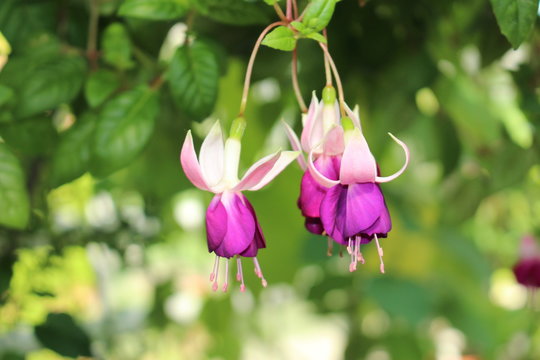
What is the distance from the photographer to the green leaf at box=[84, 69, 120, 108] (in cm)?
57

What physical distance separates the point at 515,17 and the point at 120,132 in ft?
0.99

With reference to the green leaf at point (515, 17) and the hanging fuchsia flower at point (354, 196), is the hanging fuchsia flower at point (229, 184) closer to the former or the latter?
the hanging fuchsia flower at point (354, 196)

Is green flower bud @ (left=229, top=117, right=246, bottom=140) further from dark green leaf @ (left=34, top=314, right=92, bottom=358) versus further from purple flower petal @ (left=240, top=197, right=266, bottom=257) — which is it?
dark green leaf @ (left=34, top=314, right=92, bottom=358)

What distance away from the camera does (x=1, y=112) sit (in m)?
0.58

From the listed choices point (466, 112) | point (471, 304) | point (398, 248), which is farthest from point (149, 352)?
point (466, 112)

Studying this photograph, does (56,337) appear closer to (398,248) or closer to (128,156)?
(128,156)

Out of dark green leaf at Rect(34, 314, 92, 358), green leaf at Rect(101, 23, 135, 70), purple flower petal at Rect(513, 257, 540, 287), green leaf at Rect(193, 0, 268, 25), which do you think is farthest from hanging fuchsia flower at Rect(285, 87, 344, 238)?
purple flower petal at Rect(513, 257, 540, 287)

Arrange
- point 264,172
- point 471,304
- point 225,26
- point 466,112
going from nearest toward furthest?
point 264,172 < point 225,26 < point 466,112 < point 471,304

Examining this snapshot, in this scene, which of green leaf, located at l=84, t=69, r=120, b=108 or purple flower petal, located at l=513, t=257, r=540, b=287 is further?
purple flower petal, located at l=513, t=257, r=540, b=287

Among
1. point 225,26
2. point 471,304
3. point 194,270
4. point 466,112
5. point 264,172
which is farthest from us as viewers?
point 194,270

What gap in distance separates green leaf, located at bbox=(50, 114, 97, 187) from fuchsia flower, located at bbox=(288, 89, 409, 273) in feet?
0.70

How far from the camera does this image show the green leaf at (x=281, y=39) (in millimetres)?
421

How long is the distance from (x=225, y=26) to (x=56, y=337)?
17.5 inches

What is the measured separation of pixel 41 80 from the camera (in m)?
0.57
